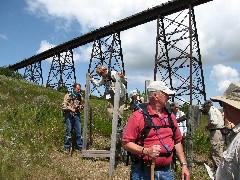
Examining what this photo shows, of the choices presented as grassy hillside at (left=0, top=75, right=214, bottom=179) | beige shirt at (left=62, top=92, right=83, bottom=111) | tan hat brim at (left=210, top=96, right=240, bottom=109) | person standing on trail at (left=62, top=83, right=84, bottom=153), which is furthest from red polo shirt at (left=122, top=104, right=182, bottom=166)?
beige shirt at (left=62, top=92, right=83, bottom=111)

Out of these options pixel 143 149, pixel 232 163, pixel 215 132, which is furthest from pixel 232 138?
pixel 215 132

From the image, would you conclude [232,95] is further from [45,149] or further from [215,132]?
[45,149]

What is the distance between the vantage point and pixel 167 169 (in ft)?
13.8

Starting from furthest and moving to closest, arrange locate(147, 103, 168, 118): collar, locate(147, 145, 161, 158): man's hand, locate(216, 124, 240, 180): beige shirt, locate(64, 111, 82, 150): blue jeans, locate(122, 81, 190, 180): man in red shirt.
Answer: locate(64, 111, 82, 150): blue jeans < locate(147, 103, 168, 118): collar < locate(122, 81, 190, 180): man in red shirt < locate(147, 145, 161, 158): man's hand < locate(216, 124, 240, 180): beige shirt

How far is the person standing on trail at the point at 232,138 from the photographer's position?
7.29ft

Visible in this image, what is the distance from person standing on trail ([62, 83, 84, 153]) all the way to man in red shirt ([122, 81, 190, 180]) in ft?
19.3

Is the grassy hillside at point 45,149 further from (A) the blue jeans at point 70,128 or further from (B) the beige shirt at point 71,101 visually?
(B) the beige shirt at point 71,101

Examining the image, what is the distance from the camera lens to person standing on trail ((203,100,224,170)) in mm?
9141

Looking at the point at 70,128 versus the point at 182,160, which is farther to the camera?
the point at 70,128

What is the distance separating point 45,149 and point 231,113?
7.85 metres

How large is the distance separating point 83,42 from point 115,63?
23.2 ft

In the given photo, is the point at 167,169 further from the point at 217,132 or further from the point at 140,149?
the point at 217,132

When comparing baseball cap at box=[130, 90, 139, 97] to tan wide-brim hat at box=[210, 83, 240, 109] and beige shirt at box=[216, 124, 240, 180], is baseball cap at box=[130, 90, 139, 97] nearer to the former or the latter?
tan wide-brim hat at box=[210, 83, 240, 109]

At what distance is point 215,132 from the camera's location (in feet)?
30.4
